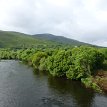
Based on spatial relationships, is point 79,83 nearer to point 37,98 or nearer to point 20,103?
point 37,98

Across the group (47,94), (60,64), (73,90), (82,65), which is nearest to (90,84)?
(73,90)

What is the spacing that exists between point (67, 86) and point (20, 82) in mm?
22787

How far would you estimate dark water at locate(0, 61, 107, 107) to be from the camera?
75.5m

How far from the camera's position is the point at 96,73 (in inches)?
4850

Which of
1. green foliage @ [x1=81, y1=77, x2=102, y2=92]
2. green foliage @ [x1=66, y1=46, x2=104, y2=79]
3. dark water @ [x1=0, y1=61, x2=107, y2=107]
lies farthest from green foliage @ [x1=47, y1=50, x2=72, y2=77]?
green foliage @ [x1=81, y1=77, x2=102, y2=92]

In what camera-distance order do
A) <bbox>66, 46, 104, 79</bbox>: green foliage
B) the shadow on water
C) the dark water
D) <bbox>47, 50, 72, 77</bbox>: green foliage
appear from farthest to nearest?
1. <bbox>47, 50, 72, 77</bbox>: green foliage
2. <bbox>66, 46, 104, 79</bbox>: green foliage
3. the shadow on water
4. the dark water

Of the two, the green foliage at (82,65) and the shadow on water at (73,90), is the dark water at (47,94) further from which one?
the green foliage at (82,65)

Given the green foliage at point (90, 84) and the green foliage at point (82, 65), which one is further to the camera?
the green foliage at point (82, 65)

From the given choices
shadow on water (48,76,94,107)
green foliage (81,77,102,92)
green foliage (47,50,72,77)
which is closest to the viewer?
shadow on water (48,76,94,107)

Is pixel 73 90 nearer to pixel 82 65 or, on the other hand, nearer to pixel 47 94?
pixel 47 94

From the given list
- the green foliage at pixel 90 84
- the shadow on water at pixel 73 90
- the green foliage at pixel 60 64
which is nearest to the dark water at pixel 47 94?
the shadow on water at pixel 73 90

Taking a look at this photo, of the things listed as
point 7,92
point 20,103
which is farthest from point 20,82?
point 20,103

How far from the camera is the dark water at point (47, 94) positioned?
75512 millimetres

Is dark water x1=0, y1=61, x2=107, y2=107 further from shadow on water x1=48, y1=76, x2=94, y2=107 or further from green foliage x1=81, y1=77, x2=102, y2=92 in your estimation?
green foliage x1=81, y1=77, x2=102, y2=92
